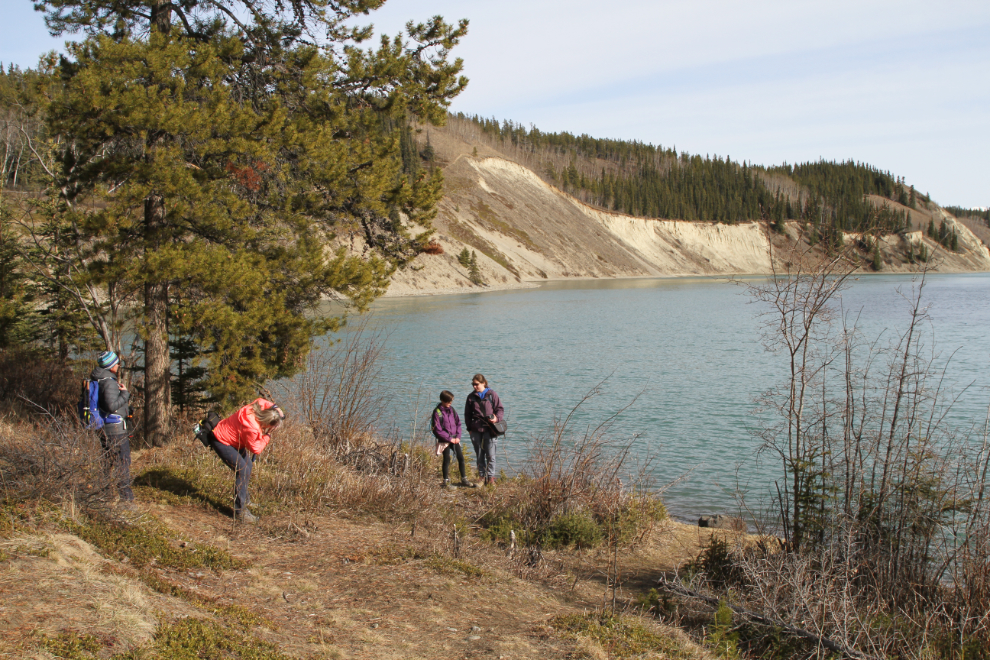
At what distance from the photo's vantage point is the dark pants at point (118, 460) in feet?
23.1

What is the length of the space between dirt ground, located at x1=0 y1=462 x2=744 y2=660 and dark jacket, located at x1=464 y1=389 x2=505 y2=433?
9.28 feet

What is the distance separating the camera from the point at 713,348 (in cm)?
3161

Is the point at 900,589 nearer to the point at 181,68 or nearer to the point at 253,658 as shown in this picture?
the point at 253,658

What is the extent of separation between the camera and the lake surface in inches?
586

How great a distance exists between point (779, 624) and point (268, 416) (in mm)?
5471

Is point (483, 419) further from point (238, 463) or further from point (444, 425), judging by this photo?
point (238, 463)

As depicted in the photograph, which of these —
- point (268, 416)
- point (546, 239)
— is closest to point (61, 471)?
point (268, 416)

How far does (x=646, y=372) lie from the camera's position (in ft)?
84.1

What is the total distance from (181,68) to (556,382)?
16273mm

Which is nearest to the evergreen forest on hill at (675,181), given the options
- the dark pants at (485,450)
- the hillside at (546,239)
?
the hillside at (546,239)

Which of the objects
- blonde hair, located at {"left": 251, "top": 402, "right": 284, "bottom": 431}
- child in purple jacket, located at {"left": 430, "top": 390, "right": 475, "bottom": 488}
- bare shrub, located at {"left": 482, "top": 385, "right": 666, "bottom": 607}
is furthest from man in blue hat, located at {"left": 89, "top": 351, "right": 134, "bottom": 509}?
child in purple jacket, located at {"left": 430, "top": 390, "right": 475, "bottom": 488}

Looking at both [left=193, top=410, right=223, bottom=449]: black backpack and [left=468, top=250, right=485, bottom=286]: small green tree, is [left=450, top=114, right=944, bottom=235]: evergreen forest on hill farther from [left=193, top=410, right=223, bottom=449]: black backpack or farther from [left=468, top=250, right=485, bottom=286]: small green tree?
[left=193, top=410, right=223, bottom=449]: black backpack

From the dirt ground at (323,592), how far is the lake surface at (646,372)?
3.70 m

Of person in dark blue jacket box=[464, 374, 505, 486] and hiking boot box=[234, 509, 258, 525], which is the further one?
person in dark blue jacket box=[464, 374, 505, 486]
